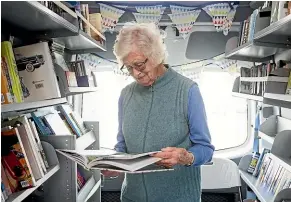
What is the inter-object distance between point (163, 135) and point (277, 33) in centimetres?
101

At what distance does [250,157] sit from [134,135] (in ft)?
5.96

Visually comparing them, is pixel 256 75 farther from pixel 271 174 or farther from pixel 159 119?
pixel 159 119

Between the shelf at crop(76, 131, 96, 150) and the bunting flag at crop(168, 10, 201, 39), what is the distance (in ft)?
5.34

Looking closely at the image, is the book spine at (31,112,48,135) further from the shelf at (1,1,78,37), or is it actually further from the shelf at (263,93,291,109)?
the shelf at (263,93,291,109)

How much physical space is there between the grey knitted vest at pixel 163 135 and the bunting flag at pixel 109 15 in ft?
6.90

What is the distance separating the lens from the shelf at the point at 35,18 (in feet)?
4.65

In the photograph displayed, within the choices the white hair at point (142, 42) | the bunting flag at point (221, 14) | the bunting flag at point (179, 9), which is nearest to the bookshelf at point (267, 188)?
the white hair at point (142, 42)

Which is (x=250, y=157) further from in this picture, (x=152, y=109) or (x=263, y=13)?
(x=152, y=109)

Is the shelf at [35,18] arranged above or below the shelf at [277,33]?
above

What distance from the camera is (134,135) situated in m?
1.66

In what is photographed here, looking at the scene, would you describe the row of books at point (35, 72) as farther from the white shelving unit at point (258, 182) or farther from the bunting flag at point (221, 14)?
the bunting flag at point (221, 14)

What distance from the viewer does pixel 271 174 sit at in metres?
2.46

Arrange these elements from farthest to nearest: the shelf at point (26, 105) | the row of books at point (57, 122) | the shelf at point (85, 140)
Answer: the shelf at point (85, 140)
the row of books at point (57, 122)
the shelf at point (26, 105)

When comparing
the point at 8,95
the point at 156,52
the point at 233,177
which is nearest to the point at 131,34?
the point at 156,52
